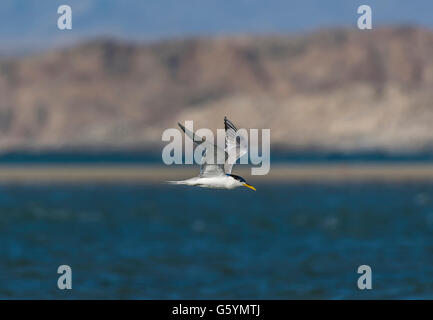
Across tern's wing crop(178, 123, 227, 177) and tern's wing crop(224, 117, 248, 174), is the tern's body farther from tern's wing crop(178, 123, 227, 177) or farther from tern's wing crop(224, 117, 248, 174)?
tern's wing crop(224, 117, 248, 174)

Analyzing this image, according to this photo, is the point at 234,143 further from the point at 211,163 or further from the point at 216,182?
the point at 211,163

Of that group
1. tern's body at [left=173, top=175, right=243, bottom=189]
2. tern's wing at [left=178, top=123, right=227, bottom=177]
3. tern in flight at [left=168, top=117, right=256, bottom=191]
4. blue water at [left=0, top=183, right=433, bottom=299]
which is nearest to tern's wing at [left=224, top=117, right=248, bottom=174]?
tern in flight at [left=168, top=117, right=256, bottom=191]

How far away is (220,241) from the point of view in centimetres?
10400

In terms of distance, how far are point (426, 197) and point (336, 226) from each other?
58160mm

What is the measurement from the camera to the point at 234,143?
25.1 meters

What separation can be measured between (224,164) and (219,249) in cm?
6960

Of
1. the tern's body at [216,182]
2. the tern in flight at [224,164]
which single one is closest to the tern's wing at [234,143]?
the tern in flight at [224,164]

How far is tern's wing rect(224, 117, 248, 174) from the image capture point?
81.8 feet

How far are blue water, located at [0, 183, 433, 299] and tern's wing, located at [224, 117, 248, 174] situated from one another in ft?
126

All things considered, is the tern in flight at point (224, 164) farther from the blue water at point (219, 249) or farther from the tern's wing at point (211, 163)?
the blue water at point (219, 249)

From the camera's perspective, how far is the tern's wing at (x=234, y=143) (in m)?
24.9
